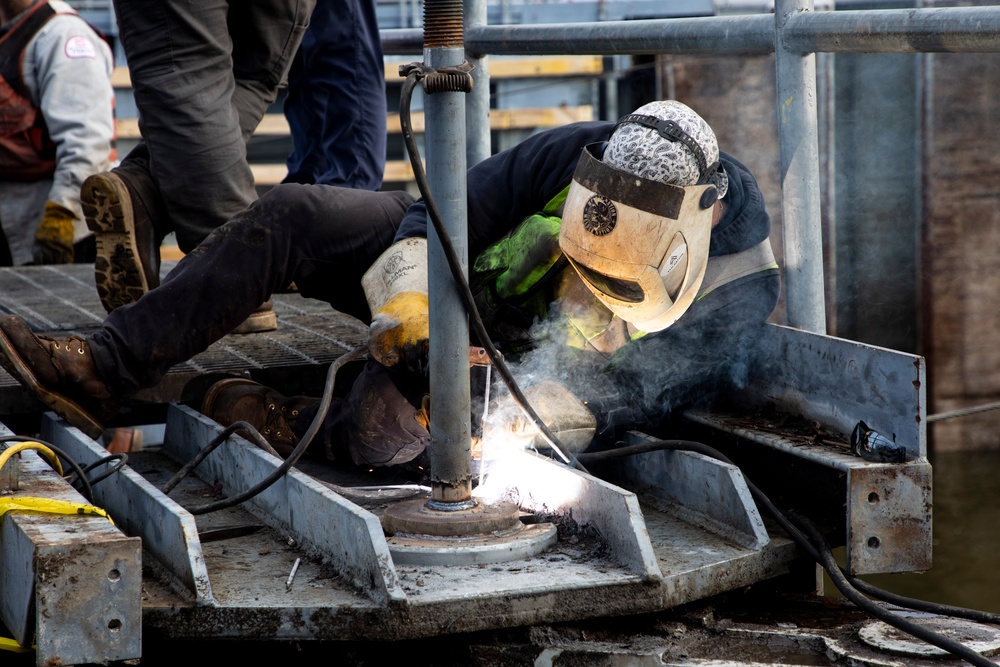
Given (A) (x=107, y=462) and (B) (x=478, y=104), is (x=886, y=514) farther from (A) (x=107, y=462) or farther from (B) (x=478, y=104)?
(B) (x=478, y=104)

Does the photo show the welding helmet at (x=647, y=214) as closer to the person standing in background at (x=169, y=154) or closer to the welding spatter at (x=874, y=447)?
the welding spatter at (x=874, y=447)

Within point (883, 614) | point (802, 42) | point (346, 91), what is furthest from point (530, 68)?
point (883, 614)

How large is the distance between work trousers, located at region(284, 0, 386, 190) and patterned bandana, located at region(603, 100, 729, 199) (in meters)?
2.15

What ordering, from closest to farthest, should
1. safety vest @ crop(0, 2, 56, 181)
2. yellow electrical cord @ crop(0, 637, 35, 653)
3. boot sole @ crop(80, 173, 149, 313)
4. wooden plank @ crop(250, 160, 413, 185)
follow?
1. yellow electrical cord @ crop(0, 637, 35, 653)
2. boot sole @ crop(80, 173, 149, 313)
3. safety vest @ crop(0, 2, 56, 181)
4. wooden plank @ crop(250, 160, 413, 185)

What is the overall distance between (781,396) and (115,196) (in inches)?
80.7

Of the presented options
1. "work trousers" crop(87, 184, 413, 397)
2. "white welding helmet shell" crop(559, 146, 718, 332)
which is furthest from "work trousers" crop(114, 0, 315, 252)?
"white welding helmet shell" crop(559, 146, 718, 332)

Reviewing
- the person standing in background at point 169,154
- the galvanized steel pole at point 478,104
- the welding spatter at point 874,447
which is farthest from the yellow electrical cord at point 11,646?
the galvanized steel pole at point 478,104

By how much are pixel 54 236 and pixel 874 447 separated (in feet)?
14.4

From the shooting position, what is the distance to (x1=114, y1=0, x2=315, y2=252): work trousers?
3590 millimetres

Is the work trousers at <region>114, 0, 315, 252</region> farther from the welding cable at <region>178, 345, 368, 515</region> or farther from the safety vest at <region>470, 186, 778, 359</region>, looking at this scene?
the welding cable at <region>178, 345, 368, 515</region>

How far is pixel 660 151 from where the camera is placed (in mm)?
2520

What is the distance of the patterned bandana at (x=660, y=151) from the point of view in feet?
8.26

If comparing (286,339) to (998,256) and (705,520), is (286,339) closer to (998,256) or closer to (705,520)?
(705,520)

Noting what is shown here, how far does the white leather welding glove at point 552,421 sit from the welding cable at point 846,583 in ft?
0.34
